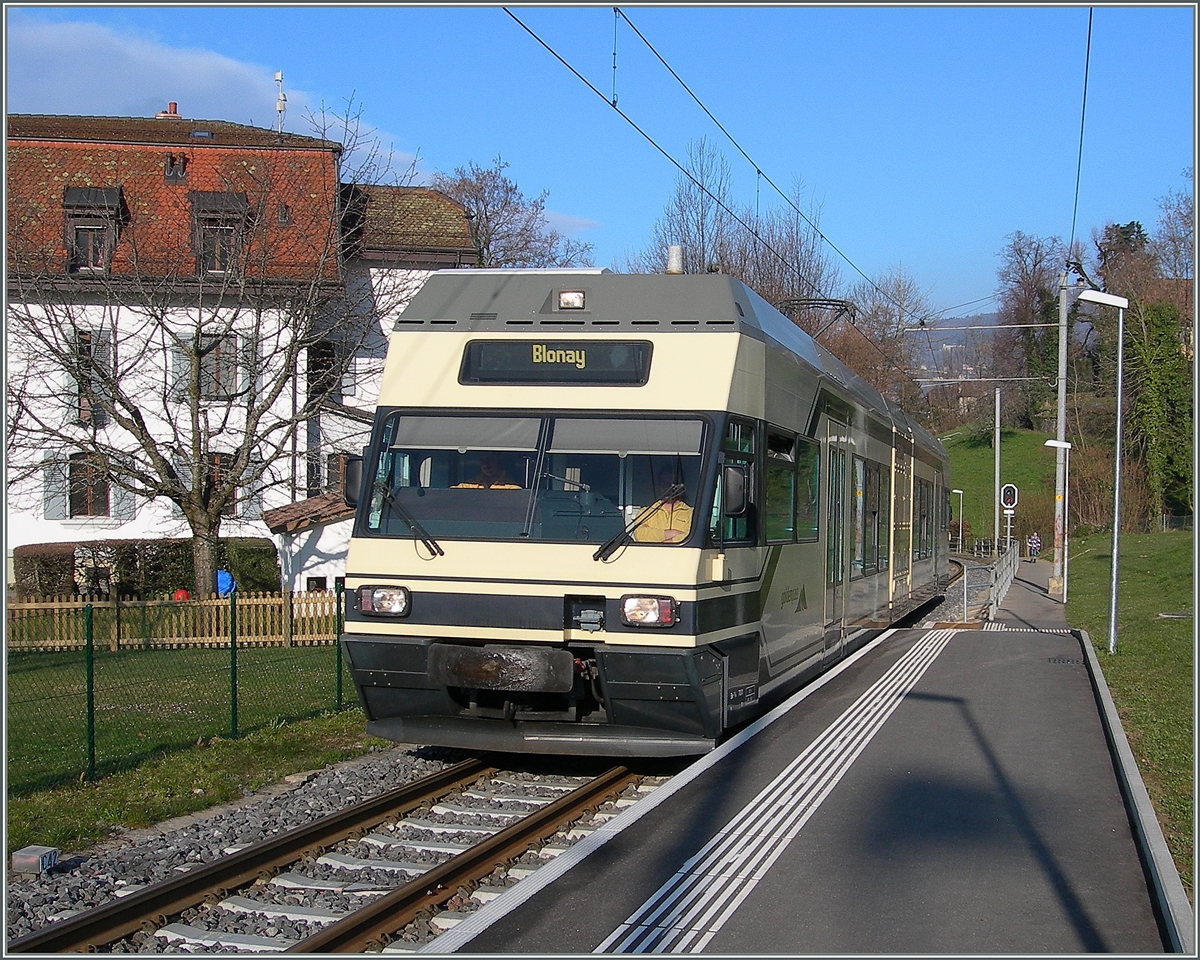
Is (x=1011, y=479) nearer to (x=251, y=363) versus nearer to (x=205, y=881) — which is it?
(x=251, y=363)

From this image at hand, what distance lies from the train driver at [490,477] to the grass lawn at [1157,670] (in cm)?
492

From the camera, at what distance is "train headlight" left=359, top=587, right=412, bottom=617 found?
29.2 feet

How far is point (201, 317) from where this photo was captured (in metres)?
24.1

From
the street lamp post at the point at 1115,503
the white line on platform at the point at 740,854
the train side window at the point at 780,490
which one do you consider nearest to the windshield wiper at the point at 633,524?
the train side window at the point at 780,490

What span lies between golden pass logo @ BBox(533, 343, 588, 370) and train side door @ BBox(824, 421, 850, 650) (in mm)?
4384

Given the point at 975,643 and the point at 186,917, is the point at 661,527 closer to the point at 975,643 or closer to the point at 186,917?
the point at 186,917

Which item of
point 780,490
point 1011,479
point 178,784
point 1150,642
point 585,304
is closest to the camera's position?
point 585,304

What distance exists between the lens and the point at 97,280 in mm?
24328

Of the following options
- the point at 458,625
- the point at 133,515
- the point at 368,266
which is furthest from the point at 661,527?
the point at 133,515

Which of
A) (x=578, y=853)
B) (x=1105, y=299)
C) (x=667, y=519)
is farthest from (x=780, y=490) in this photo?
(x=1105, y=299)

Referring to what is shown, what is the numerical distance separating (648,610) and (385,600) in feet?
6.33

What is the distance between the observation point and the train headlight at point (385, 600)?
29.2 feet

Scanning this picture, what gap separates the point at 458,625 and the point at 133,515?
27.1m

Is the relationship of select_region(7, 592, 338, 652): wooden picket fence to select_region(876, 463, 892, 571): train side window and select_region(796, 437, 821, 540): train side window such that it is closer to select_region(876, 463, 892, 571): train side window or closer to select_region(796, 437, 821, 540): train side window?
select_region(876, 463, 892, 571): train side window
